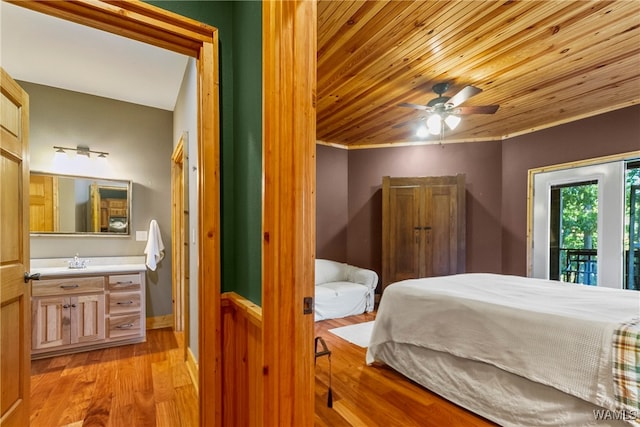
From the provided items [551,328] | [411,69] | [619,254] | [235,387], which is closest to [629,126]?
[619,254]

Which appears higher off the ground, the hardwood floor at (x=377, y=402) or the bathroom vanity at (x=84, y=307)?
the bathroom vanity at (x=84, y=307)

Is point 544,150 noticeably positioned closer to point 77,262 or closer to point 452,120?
point 452,120

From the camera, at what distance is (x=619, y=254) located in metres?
3.20

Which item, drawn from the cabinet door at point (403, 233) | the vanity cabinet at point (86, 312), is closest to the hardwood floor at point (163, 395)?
the vanity cabinet at point (86, 312)

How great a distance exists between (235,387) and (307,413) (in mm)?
550

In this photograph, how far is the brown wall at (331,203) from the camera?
4660mm

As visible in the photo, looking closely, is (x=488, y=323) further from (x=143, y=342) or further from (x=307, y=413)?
(x=143, y=342)

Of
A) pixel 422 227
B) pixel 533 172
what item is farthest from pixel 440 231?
pixel 533 172

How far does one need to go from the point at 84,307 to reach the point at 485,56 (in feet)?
13.5

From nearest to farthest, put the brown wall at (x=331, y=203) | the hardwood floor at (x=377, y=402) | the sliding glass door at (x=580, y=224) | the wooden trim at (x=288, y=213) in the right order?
the wooden trim at (x=288, y=213) → the hardwood floor at (x=377, y=402) → the sliding glass door at (x=580, y=224) → the brown wall at (x=331, y=203)

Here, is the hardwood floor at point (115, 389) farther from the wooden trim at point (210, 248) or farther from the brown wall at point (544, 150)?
the brown wall at point (544, 150)

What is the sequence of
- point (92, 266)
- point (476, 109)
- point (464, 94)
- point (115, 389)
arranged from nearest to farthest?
point (115, 389)
point (464, 94)
point (476, 109)
point (92, 266)

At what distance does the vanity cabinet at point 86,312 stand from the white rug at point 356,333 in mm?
2066

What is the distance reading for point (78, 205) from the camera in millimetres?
3143
